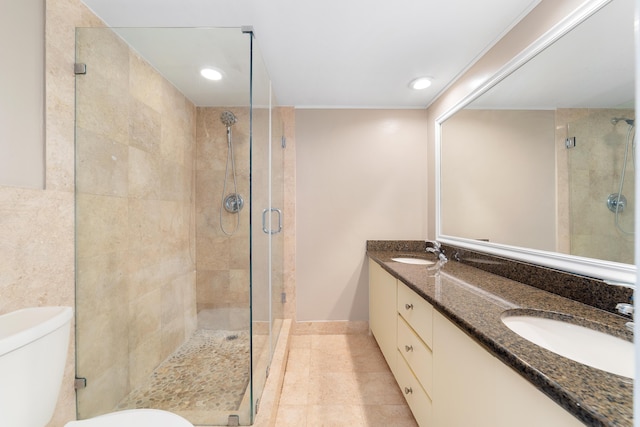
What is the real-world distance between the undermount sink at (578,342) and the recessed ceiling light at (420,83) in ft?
5.84

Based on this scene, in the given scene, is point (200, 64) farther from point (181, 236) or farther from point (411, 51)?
point (411, 51)

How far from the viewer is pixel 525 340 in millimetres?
730

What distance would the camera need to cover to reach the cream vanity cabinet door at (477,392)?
0.62 m

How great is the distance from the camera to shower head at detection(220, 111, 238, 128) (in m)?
1.62

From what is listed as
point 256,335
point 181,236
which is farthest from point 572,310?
point 181,236

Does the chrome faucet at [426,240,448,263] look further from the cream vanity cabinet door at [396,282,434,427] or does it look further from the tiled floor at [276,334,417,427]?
the tiled floor at [276,334,417,427]

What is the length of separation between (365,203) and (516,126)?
51.5 inches

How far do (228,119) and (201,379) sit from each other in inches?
63.8

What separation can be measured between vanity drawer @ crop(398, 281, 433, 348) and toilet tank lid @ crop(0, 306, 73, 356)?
1.43 m

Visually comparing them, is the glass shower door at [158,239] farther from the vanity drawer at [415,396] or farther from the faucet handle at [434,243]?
the faucet handle at [434,243]

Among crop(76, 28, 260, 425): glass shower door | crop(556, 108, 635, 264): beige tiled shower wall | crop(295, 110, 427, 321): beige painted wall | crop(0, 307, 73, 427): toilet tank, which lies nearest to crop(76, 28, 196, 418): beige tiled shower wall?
crop(76, 28, 260, 425): glass shower door

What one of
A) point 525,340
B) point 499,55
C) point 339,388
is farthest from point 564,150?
point 339,388

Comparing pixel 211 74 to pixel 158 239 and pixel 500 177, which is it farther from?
pixel 500 177

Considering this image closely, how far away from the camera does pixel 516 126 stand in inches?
59.0
